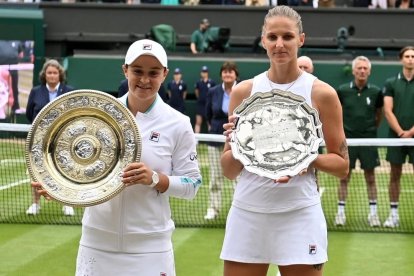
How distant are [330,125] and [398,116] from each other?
7.02 metres

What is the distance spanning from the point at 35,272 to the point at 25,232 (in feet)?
6.52

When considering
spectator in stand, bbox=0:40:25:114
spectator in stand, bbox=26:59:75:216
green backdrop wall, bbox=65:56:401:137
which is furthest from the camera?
spectator in stand, bbox=0:40:25:114

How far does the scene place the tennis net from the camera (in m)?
11.0

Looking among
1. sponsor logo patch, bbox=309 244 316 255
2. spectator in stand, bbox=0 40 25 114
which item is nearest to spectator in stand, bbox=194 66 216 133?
spectator in stand, bbox=0 40 25 114

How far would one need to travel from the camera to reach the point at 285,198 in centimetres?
465

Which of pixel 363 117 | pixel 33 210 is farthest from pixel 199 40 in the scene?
pixel 33 210

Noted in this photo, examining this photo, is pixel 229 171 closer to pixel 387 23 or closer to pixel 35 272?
pixel 35 272

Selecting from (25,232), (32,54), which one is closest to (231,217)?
(25,232)

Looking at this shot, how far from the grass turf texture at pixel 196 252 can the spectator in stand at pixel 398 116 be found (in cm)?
67

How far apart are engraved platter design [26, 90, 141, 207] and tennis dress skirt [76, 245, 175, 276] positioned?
31cm

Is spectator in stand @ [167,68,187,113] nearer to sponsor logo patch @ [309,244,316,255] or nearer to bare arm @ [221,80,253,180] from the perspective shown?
bare arm @ [221,80,253,180]

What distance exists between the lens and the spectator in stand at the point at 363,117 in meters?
11.2

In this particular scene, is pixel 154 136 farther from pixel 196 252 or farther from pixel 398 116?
pixel 398 116

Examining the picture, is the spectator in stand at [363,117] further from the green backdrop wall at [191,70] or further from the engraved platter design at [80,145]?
the green backdrop wall at [191,70]
